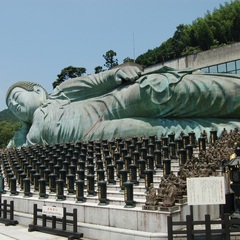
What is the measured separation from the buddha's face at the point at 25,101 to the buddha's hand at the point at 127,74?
692 centimetres

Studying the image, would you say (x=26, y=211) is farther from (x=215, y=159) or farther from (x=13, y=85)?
(x=13, y=85)

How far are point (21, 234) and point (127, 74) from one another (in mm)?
10740

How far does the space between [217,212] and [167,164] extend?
2083 mm

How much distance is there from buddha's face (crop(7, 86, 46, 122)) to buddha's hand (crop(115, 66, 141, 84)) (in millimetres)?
6920

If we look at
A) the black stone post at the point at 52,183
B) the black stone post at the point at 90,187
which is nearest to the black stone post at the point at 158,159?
the black stone post at the point at 90,187

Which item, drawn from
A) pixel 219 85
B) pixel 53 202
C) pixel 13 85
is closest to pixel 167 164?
pixel 53 202

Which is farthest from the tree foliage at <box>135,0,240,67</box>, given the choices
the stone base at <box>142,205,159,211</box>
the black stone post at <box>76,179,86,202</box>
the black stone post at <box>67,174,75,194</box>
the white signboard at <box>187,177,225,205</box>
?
the white signboard at <box>187,177,225,205</box>

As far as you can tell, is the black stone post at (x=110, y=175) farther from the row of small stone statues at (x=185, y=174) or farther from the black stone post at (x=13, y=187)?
the black stone post at (x=13, y=187)

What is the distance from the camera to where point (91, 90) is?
20.0 meters

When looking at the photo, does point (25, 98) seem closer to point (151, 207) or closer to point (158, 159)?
point (158, 159)

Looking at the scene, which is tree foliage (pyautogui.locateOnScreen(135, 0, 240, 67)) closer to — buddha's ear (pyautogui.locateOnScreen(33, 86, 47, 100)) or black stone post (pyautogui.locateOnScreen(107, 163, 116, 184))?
buddha's ear (pyautogui.locateOnScreen(33, 86, 47, 100))

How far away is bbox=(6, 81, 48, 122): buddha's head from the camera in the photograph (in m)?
23.1

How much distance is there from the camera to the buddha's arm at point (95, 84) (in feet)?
58.1

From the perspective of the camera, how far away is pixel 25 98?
23.2 m
